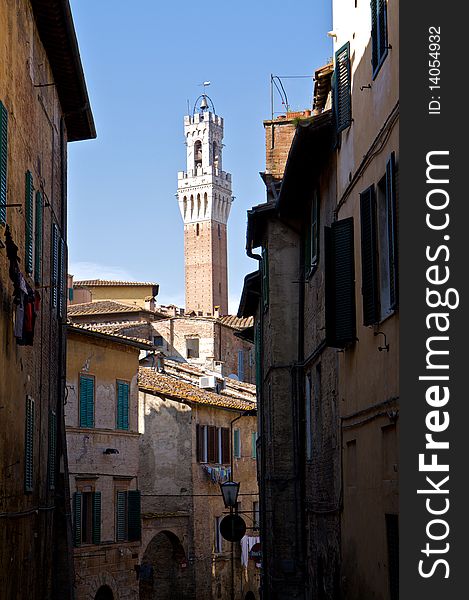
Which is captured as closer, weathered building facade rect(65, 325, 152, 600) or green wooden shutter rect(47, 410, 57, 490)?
green wooden shutter rect(47, 410, 57, 490)

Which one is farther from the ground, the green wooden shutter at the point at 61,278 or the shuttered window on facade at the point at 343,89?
the shuttered window on facade at the point at 343,89

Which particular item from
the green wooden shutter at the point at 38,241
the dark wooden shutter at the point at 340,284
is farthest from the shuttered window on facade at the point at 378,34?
the green wooden shutter at the point at 38,241

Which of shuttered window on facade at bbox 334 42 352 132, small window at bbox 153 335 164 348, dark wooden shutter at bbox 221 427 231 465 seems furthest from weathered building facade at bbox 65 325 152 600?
small window at bbox 153 335 164 348

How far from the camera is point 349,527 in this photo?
45.6 feet

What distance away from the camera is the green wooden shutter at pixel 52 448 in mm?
19984

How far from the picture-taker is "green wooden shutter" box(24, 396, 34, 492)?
52.5 ft

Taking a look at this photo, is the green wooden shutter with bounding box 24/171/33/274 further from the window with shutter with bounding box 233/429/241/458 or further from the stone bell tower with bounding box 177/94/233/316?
the stone bell tower with bounding box 177/94/233/316

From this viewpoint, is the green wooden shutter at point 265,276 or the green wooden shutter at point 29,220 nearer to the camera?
the green wooden shutter at point 29,220

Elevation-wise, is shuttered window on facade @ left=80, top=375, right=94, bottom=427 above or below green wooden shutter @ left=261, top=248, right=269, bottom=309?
below

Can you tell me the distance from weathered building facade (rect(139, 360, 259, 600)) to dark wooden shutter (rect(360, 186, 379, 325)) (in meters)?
24.0

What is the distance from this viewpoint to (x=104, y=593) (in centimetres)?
3106

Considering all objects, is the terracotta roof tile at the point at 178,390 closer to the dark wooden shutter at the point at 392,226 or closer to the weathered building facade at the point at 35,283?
the weathered building facade at the point at 35,283

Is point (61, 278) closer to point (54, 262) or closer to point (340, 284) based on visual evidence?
point (54, 262)

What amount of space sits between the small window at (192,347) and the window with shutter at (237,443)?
19255 mm
